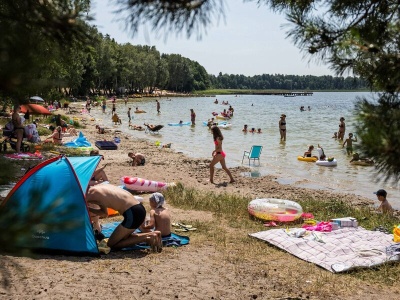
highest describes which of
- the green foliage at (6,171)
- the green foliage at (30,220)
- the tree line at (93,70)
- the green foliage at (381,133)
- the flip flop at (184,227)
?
the tree line at (93,70)

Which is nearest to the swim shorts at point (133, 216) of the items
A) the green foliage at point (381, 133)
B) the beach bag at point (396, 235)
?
the beach bag at point (396, 235)

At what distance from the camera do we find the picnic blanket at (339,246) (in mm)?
5906

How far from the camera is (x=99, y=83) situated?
243ft

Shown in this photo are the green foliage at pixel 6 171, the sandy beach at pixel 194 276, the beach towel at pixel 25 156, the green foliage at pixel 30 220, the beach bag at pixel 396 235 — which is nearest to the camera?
the green foliage at pixel 30 220

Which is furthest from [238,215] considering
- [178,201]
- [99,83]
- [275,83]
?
[275,83]

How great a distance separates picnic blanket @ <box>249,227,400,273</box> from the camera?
19.4 ft

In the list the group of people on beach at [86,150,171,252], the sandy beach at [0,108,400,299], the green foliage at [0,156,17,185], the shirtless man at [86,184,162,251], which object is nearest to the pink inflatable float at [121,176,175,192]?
the sandy beach at [0,108,400,299]

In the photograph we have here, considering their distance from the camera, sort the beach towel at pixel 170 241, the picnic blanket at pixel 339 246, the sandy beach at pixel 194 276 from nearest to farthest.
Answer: the sandy beach at pixel 194 276 < the picnic blanket at pixel 339 246 < the beach towel at pixel 170 241

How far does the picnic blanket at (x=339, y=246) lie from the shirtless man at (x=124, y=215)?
177 cm

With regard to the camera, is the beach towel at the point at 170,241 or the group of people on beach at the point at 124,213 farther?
the beach towel at the point at 170,241

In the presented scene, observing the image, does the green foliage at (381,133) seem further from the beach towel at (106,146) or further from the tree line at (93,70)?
the beach towel at (106,146)

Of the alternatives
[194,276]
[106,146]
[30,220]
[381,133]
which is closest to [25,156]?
[106,146]

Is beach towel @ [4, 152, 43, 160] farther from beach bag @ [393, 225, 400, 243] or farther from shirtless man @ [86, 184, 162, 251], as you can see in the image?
beach bag @ [393, 225, 400, 243]

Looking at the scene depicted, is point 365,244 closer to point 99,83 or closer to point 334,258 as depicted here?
point 334,258
